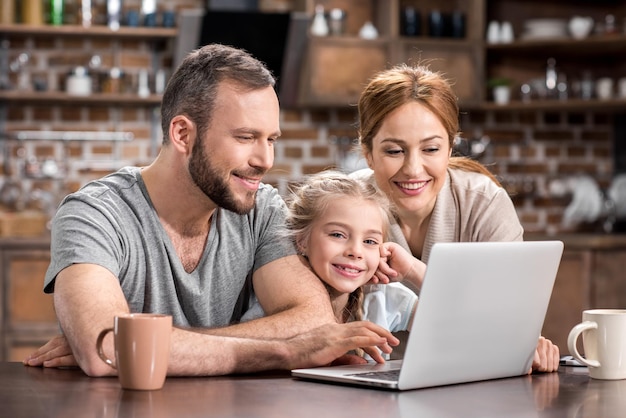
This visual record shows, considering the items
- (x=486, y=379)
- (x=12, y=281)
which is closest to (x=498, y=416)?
(x=486, y=379)

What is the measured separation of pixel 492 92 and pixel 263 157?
3.35m

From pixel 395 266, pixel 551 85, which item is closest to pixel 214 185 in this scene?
pixel 395 266

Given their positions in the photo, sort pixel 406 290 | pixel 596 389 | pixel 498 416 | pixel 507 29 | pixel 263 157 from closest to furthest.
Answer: pixel 498 416 → pixel 596 389 → pixel 263 157 → pixel 406 290 → pixel 507 29

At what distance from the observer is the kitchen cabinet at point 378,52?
186 inches

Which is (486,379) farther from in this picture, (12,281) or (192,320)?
(12,281)

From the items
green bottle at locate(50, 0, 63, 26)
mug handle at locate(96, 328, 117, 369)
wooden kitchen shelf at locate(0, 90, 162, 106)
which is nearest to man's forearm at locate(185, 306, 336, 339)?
mug handle at locate(96, 328, 117, 369)

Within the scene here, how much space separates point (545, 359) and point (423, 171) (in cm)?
72

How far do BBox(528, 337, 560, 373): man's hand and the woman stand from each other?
1.87ft

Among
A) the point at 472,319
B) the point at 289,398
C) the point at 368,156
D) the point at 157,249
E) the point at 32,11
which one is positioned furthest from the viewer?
the point at 32,11

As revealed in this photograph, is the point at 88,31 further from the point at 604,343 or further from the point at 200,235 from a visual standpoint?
the point at 604,343

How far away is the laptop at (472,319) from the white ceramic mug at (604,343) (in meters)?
0.07

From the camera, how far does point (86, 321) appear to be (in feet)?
5.35


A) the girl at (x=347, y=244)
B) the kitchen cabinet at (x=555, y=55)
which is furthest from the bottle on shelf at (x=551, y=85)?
the girl at (x=347, y=244)

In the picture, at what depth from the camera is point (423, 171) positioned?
2.29 meters
